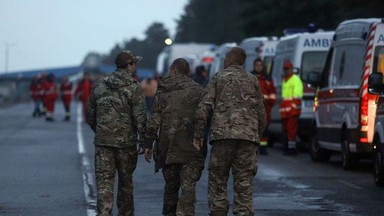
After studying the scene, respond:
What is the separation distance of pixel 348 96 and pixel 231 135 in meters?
9.41

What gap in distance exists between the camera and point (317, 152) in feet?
81.1

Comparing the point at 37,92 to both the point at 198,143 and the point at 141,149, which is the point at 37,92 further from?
the point at 198,143

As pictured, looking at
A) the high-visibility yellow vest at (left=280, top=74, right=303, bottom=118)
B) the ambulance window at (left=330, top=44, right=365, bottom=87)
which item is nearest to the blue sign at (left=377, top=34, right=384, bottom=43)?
the ambulance window at (left=330, top=44, right=365, bottom=87)

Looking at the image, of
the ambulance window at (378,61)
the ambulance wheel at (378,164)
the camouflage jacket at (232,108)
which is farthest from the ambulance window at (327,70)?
the camouflage jacket at (232,108)

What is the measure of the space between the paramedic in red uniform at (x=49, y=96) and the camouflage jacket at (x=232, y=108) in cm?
3397

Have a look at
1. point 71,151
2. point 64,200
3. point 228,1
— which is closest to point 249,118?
point 64,200

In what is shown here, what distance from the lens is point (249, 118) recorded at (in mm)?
12672

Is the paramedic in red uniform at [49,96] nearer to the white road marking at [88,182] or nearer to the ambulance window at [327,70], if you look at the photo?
the white road marking at [88,182]

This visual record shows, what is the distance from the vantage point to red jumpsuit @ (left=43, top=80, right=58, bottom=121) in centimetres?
4675

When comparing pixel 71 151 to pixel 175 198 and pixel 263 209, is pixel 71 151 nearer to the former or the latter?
pixel 263 209

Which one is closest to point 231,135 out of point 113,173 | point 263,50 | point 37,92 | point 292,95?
point 113,173

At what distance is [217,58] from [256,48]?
643 centimetres

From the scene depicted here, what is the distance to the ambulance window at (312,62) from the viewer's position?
28297mm

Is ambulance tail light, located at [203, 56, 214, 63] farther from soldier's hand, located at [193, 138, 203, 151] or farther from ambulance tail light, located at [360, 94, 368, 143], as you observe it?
soldier's hand, located at [193, 138, 203, 151]
